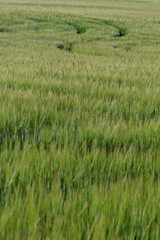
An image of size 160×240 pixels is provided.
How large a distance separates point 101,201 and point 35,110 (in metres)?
1.19

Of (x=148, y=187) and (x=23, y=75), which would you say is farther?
(x=23, y=75)

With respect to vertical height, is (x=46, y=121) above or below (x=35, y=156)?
below

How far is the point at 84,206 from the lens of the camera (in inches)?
38.2

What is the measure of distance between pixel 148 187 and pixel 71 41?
32.1ft

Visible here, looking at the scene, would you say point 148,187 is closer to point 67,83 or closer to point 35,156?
point 35,156

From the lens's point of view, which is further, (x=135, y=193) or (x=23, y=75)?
(x=23, y=75)

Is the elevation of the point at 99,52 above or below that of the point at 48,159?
below

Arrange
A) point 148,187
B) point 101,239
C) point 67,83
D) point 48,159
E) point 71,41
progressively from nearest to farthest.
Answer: point 101,239, point 148,187, point 48,159, point 67,83, point 71,41

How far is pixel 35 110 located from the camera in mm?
2090

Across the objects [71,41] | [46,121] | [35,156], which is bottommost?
[71,41]

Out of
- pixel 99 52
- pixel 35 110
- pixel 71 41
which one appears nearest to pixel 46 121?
pixel 35 110

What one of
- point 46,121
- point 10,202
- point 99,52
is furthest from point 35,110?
point 99,52

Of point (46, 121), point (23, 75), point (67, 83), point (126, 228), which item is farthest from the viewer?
point (23, 75)

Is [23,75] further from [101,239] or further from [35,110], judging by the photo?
[101,239]
